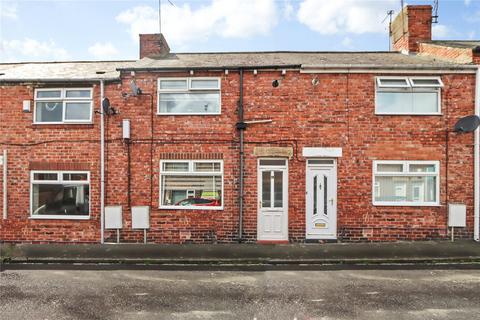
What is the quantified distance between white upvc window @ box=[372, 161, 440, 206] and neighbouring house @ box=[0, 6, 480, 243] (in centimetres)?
4

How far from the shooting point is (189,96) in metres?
9.32

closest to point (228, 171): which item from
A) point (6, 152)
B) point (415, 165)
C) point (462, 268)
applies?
point (415, 165)

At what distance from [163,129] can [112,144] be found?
161 centimetres

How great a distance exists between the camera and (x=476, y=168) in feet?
29.0

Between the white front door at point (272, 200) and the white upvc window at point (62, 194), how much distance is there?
525 cm

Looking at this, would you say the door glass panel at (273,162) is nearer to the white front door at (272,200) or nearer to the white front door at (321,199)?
the white front door at (272,200)

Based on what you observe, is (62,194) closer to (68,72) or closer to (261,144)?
(68,72)

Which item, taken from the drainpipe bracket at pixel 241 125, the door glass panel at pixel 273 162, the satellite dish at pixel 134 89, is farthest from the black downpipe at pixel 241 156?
the satellite dish at pixel 134 89

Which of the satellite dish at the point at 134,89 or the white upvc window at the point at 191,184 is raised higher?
the satellite dish at the point at 134,89

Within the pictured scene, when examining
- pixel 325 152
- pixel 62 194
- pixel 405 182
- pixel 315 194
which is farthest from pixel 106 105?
pixel 405 182

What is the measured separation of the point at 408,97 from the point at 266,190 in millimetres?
5018

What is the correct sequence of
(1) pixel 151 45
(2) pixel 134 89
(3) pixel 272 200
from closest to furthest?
(2) pixel 134 89 < (3) pixel 272 200 < (1) pixel 151 45

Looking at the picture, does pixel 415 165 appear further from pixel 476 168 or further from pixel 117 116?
pixel 117 116

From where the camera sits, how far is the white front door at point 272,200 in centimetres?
903
